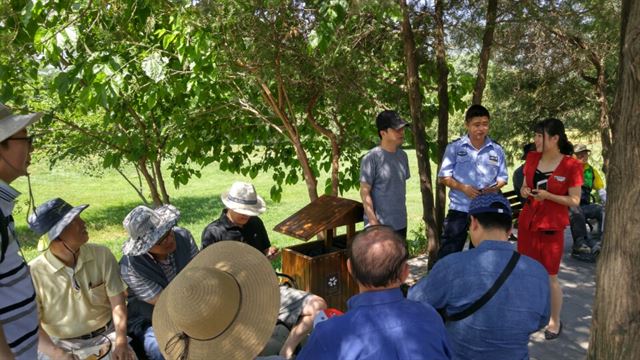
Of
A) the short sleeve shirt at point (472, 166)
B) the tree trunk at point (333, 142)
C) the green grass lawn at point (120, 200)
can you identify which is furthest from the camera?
the green grass lawn at point (120, 200)

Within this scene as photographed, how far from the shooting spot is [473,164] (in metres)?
4.02

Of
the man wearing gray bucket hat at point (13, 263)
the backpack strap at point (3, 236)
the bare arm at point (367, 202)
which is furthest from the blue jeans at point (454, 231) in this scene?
the backpack strap at point (3, 236)

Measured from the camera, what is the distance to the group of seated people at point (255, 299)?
5.74ft

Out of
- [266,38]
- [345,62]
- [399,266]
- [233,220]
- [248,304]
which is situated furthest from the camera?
[345,62]

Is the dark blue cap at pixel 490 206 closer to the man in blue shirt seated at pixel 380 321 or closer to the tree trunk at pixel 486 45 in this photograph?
the man in blue shirt seated at pixel 380 321

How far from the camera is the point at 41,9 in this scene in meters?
4.00

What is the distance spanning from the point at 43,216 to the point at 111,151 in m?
3.33

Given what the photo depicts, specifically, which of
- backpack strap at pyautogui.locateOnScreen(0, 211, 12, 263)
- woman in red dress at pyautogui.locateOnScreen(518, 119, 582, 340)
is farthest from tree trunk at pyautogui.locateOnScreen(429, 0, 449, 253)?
backpack strap at pyautogui.locateOnScreen(0, 211, 12, 263)

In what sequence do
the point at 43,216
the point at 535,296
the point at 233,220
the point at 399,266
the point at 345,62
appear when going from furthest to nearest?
1. the point at 345,62
2. the point at 233,220
3. the point at 43,216
4. the point at 535,296
5. the point at 399,266

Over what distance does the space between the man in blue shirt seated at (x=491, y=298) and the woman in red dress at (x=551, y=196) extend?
68.7 inches

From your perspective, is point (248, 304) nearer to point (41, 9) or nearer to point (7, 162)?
point (7, 162)

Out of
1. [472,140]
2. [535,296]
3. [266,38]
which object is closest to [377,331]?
[535,296]

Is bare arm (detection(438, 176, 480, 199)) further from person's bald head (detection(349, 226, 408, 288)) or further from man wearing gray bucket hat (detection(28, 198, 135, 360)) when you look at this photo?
man wearing gray bucket hat (detection(28, 198, 135, 360))

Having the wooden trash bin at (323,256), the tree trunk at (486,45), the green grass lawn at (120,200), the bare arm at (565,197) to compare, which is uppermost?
the tree trunk at (486,45)
